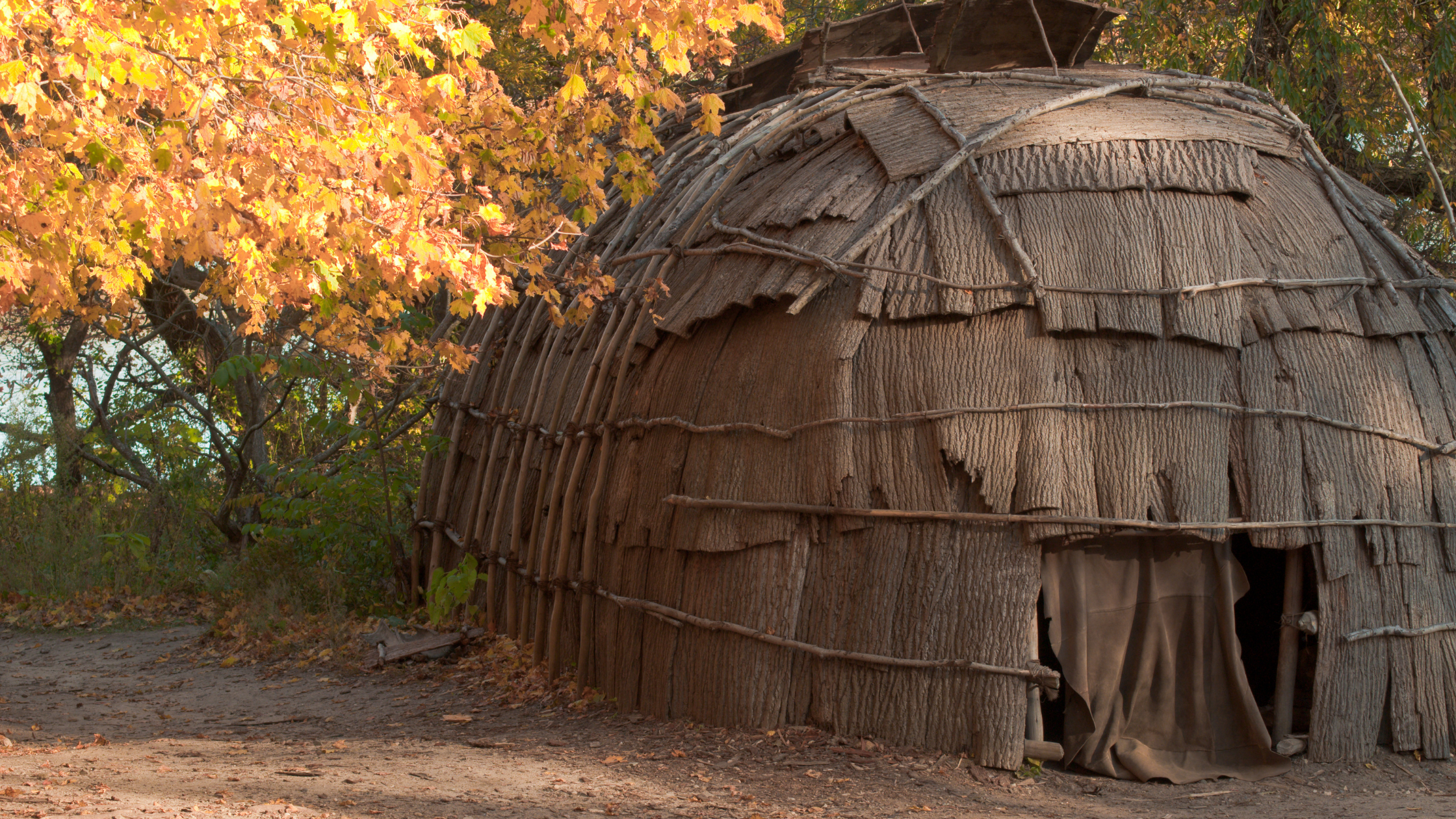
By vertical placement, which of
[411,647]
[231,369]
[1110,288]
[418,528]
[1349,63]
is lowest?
[411,647]

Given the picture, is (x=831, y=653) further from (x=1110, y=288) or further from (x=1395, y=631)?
(x=1395, y=631)

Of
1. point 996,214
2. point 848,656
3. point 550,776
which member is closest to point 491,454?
point 550,776

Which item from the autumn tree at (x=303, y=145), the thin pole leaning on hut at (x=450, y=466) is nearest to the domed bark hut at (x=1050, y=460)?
the autumn tree at (x=303, y=145)

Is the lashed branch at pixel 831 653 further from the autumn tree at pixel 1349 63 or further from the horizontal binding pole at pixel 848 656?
the autumn tree at pixel 1349 63

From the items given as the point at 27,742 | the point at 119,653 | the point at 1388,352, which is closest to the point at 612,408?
the point at 27,742

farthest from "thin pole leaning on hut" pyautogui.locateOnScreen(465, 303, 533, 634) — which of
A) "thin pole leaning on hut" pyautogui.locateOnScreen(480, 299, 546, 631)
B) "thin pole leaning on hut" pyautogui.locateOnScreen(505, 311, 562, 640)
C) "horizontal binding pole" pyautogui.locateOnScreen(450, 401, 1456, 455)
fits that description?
"horizontal binding pole" pyautogui.locateOnScreen(450, 401, 1456, 455)

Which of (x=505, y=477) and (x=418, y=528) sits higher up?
(x=505, y=477)

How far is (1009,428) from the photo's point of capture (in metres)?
5.59

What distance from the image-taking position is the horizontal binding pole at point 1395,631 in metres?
→ 5.54

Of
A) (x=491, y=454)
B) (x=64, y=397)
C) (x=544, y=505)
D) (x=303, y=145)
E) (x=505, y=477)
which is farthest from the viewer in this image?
(x=64, y=397)

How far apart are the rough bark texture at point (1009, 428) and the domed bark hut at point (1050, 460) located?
0.7 inches

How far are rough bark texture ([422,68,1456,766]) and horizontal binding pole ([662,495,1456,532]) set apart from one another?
0.04m

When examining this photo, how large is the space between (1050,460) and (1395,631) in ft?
6.36

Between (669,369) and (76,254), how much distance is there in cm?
314
